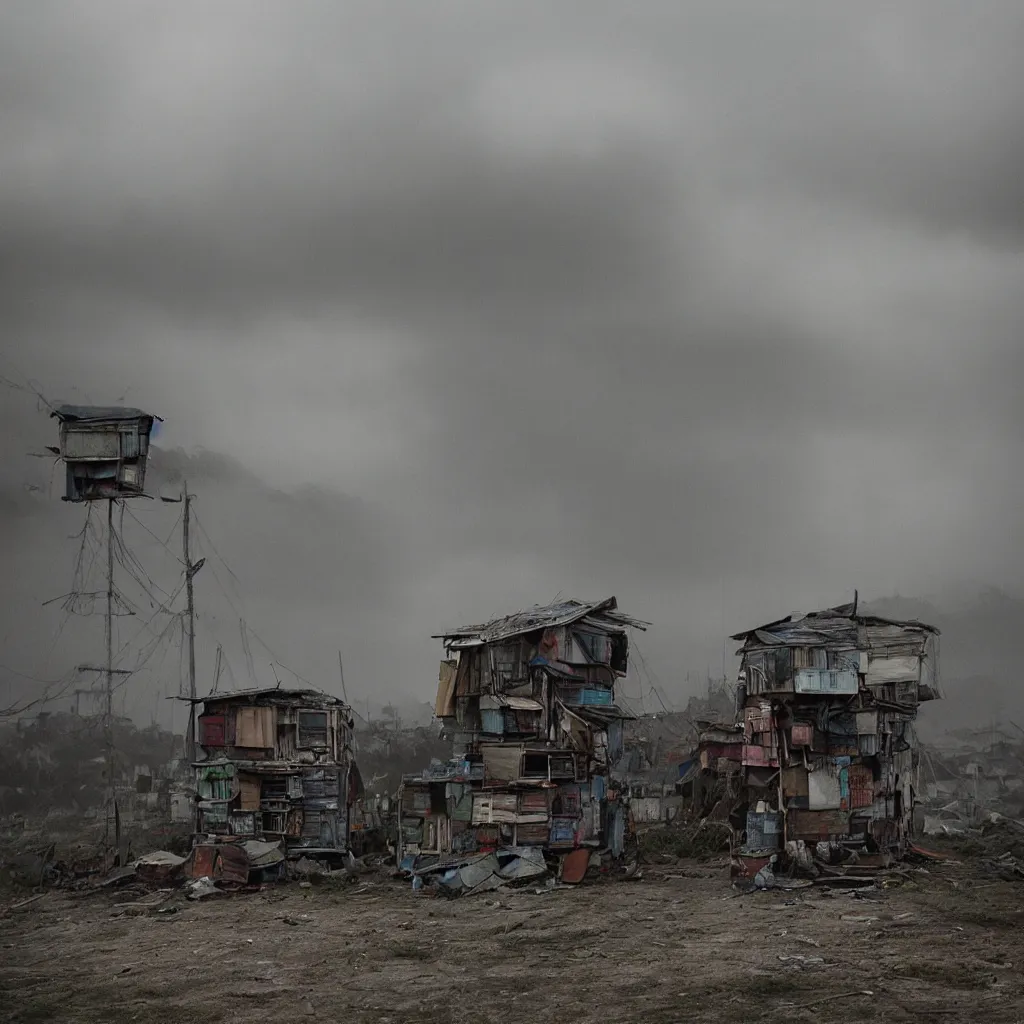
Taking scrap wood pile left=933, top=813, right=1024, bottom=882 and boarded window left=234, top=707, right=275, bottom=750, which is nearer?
scrap wood pile left=933, top=813, right=1024, bottom=882

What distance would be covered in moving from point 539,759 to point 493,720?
7.36ft

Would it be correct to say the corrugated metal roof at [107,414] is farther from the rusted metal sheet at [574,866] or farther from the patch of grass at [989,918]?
the patch of grass at [989,918]

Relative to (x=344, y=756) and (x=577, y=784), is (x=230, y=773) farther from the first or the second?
(x=577, y=784)

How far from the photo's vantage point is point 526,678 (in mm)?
40531

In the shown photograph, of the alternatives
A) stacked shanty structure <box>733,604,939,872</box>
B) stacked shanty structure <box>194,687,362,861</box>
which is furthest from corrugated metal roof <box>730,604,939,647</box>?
stacked shanty structure <box>194,687,362,861</box>

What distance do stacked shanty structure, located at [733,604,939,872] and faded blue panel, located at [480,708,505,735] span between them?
8.73 metres

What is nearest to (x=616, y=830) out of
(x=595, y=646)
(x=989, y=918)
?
(x=595, y=646)

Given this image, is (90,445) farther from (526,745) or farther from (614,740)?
(614,740)

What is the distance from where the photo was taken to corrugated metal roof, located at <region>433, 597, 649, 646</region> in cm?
4050

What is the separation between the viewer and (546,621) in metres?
40.9

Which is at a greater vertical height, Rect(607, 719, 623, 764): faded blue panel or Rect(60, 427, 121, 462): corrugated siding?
Rect(60, 427, 121, 462): corrugated siding

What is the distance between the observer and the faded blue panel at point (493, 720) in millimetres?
40031

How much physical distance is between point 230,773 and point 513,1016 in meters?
24.0

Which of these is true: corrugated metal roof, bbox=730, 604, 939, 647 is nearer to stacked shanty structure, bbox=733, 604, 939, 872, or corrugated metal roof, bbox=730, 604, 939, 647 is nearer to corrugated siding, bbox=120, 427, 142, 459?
stacked shanty structure, bbox=733, 604, 939, 872
